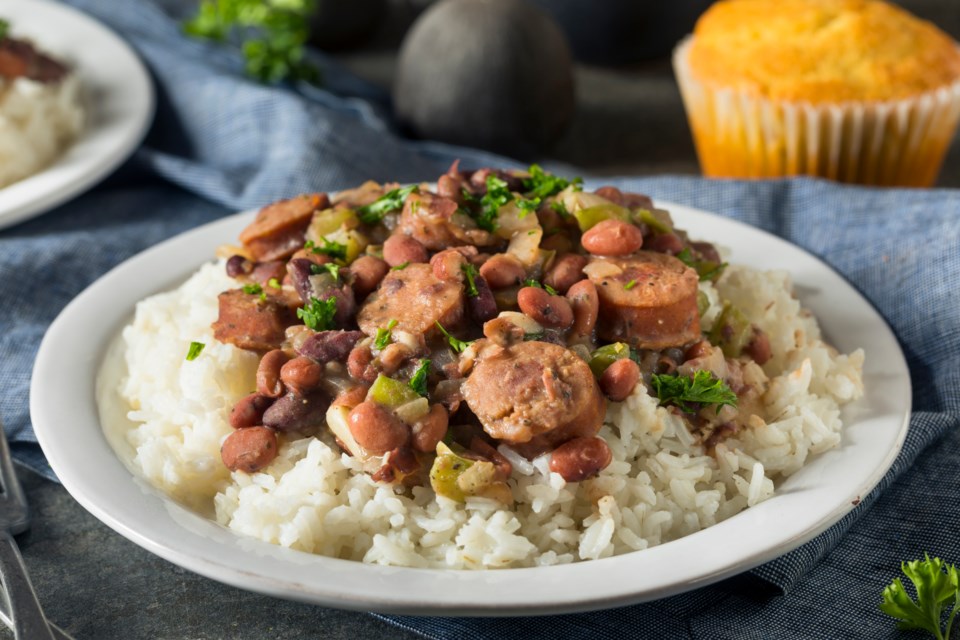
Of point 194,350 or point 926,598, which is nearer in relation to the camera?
point 926,598

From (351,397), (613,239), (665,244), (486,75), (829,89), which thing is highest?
(613,239)

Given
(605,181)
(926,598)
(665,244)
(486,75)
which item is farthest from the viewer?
(486,75)

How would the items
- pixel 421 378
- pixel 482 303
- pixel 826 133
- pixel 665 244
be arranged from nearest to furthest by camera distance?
pixel 421 378, pixel 482 303, pixel 665 244, pixel 826 133

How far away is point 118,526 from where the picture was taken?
3115 mm

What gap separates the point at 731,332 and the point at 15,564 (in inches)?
98.3

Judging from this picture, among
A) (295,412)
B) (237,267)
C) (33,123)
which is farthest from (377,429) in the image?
(33,123)

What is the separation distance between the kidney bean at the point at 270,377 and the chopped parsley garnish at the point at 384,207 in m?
0.79

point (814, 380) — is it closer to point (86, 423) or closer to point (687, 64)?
point (86, 423)

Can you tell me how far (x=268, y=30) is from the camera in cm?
743

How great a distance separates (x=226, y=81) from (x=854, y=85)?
12.0 ft

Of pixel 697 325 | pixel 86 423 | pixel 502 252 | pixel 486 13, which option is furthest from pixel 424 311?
pixel 486 13

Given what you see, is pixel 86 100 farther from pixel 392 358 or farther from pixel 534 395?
pixel 534 395

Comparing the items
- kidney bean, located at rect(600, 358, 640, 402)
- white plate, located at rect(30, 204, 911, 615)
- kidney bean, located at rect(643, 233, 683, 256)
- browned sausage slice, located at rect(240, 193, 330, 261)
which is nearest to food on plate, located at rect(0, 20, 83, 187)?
white plate, located at rect(30, 204, 911, 615)

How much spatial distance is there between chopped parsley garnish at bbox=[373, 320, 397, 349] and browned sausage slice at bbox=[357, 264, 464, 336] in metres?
0.02
